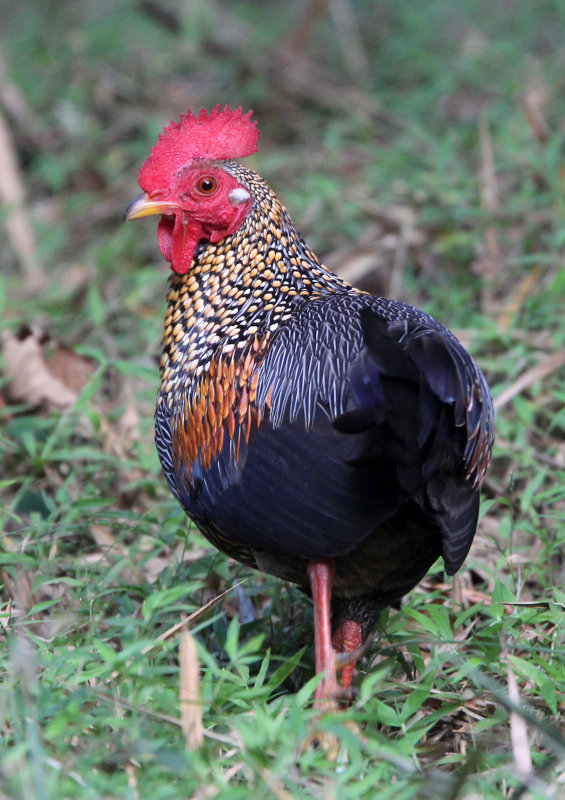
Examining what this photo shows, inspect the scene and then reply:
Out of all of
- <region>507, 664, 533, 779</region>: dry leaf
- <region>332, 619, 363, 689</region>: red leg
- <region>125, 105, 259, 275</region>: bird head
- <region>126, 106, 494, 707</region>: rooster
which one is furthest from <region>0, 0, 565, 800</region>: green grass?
<region>125, 105, 259, 275</region>: bird head

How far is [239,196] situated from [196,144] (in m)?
0.25

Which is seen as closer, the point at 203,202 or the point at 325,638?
the point at 325,638

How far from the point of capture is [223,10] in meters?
9.06

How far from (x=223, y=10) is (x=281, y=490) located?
7489 mm

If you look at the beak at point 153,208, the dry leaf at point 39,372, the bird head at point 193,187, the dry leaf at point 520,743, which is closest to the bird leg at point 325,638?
the dry leaf at point 520,743

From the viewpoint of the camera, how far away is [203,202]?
3199 millimetres

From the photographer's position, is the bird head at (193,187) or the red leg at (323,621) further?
the bird head at (193,187)

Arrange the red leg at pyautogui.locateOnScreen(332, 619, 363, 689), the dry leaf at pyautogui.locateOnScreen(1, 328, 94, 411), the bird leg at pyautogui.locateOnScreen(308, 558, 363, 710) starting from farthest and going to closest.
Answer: the dry leaf at pyautogui.locateOnScreen(1, 328, 94, 411) < the red leg at pyautogui.locateOnScreen(332, 619, 363, 689) < the bird leg at pyautogui.locateOnScreen(308, 558, 363, 710)

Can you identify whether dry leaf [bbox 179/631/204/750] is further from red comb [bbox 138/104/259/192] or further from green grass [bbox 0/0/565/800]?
red comb [bbox 138/104/259/192]

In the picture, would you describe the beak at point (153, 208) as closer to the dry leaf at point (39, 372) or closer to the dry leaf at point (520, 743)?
the dry leaf at point (39, 372)

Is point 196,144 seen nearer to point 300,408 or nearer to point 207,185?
point 207,185

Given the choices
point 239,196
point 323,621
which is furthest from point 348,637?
point 239,196

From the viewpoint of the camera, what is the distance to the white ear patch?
3.20 metres

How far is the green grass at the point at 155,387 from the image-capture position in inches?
99.0
